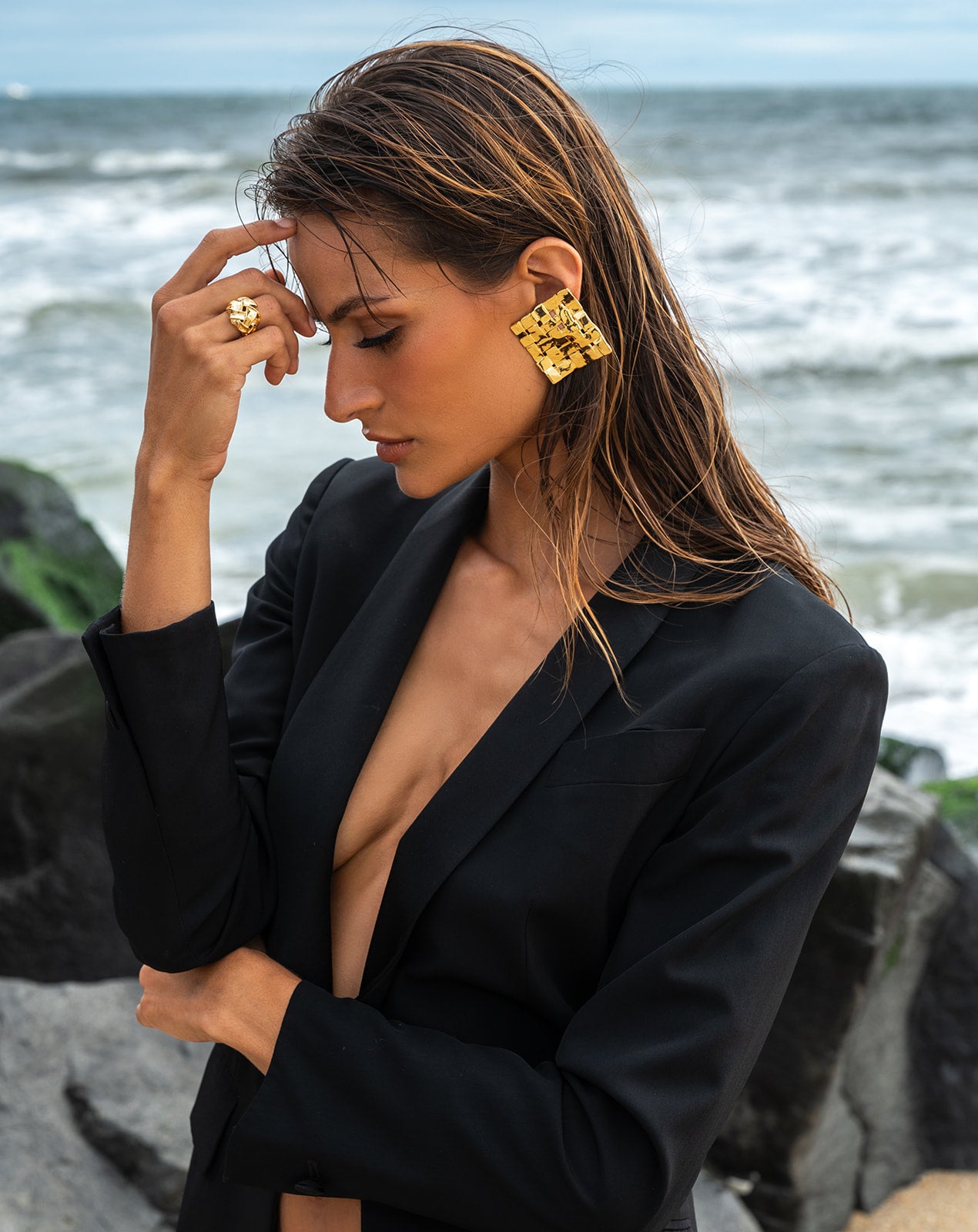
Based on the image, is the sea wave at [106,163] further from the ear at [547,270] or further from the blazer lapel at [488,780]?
the blazer lapel at [488,780]

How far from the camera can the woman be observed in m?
1.28

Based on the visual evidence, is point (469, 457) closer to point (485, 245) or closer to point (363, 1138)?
point (485, 245)

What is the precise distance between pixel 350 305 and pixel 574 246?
26cm

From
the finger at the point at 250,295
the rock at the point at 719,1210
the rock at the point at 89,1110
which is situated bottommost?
the rock at the point at 719,1210

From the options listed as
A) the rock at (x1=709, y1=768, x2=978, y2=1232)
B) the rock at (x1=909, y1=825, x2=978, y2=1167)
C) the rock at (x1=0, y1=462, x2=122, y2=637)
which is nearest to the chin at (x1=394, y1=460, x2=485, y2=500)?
the rock at (x1=709, y1=768, x2=978, y2=1232)

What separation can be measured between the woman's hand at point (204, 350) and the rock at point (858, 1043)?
172 cm

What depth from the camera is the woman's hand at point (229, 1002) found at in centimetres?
141

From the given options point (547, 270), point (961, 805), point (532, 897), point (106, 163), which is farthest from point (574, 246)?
point (106, 163)

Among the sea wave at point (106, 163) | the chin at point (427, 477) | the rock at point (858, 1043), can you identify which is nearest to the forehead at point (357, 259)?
the chin at point (427, 477)

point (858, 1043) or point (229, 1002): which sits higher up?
point (229, 1002)

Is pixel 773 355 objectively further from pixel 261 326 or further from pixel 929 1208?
pixel 261 326

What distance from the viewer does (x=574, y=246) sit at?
1420 mm

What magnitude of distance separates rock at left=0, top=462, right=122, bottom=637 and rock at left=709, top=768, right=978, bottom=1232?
296 cm

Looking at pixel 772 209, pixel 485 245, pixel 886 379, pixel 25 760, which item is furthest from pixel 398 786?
pixel 772 209
